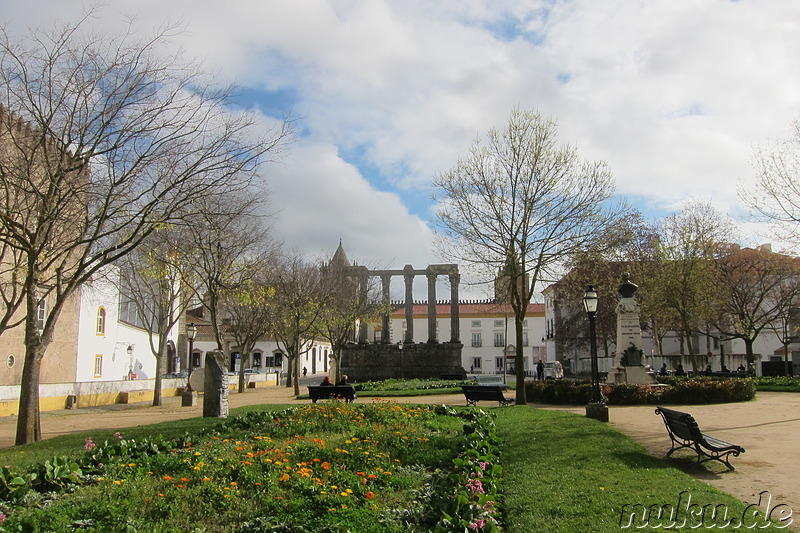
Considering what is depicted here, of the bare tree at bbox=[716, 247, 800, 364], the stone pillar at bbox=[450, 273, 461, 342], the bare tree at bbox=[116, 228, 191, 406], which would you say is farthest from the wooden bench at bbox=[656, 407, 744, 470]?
the stone pillar at bbox=[450, 273, 461, 342]

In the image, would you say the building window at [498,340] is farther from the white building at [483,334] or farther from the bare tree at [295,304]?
the bare tree at [295,304]

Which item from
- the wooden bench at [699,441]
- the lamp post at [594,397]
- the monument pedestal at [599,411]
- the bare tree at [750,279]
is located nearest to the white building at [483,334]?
the bare tree at [750,279]

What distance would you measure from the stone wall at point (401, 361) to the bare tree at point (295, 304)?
10373mm

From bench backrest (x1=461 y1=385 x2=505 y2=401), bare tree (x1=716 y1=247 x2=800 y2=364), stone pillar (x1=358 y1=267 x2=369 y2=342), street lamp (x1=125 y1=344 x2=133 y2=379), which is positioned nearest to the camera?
bench backrest (x1=461 y1=385 x2=505 y2=401)

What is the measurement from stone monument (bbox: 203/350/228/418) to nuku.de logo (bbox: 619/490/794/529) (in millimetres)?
12123

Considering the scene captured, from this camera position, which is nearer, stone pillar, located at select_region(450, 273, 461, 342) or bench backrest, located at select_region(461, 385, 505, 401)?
bench backrest, located at select_region(461, 385, 505, 401)

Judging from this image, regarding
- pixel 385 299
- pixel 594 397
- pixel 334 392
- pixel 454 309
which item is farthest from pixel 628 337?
pixel 454 309

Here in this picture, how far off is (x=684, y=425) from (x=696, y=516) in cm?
338

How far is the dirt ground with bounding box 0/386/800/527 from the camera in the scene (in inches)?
302

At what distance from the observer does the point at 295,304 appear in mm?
29531

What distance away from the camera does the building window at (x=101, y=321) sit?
103ft

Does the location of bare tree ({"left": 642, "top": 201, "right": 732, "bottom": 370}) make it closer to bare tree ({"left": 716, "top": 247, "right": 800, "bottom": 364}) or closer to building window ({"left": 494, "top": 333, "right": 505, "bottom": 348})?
→ bare tree ({"left": 716, "top": 247, "right": 800, "bottom": 364})

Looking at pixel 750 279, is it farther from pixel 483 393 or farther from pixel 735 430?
pixel 735 430

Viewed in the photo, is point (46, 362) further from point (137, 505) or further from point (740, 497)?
point (740, 497)
